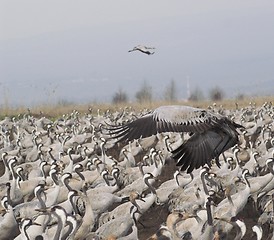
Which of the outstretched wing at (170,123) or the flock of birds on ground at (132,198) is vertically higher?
the outstretched wing at (170,123)

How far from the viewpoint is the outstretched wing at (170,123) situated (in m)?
6.98

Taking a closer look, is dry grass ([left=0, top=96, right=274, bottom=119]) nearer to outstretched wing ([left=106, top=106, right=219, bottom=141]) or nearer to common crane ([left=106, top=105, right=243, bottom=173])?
common crane ([left=106, top=105, right=243, bottom=173])

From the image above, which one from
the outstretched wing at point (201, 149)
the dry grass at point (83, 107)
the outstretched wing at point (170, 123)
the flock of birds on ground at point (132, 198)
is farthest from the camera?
the dry grass at point (83, 107)

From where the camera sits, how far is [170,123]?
7.00m

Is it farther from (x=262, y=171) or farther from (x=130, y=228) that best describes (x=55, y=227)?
(x=262, y=171)

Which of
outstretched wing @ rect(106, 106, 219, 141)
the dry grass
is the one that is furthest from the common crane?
the dry grass

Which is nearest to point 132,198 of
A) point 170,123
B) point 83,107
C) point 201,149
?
point 201,149

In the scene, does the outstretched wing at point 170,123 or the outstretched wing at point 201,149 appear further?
the outstretched wing at point 201,149

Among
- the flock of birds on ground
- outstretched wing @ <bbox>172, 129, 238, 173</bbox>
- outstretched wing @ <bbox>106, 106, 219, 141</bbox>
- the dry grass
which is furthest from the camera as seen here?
the dry grass

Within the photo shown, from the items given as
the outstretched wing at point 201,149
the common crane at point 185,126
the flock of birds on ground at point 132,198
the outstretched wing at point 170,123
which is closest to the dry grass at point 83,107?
the flock of birds on ground at point 132,198

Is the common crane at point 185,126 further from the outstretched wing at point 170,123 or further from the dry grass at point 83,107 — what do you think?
the dry grass at point 83,107

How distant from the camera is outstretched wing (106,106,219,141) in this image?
6.98m

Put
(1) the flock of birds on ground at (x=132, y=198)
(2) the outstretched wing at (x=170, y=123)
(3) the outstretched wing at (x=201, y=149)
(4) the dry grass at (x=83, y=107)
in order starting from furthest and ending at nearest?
1. (4) the dry grass at (x=83, y=107)
2. (1) the flock of birds on ground at (x=132, y=198)
3. (3) the outstretched wing at (x=201, y=149)
4. (2) the outstretched wing at (x=170, y=123)

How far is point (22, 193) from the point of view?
37.2ft
